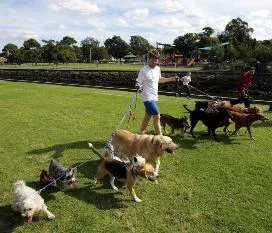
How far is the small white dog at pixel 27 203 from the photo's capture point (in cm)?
606

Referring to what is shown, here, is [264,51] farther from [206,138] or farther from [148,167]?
[148,167]

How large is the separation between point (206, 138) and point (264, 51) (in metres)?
37.1

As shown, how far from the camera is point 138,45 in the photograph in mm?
119125

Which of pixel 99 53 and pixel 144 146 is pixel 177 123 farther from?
pixel 99 53

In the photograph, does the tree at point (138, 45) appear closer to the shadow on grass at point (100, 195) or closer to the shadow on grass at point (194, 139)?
the shadow on grass at point (194, 139)

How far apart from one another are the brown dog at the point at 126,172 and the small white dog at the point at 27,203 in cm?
143

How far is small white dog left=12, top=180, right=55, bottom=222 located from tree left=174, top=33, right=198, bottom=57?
90992 mm

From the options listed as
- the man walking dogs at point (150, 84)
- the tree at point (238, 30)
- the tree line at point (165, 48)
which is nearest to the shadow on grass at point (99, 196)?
the man walking dogs at point (150, 84)

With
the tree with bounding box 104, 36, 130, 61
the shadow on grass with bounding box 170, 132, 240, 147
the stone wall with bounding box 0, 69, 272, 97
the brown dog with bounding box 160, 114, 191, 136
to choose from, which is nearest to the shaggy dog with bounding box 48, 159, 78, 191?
the shadow on grass with bounding box 170, 132, 240, 147

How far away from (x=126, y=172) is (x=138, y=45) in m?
115

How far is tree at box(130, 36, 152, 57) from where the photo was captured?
116m

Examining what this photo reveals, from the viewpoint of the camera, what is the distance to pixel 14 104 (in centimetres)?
2011

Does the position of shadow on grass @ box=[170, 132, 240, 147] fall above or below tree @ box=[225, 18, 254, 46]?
below

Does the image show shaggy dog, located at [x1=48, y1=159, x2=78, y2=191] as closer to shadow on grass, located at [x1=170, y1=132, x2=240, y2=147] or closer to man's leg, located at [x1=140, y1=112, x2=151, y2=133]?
man's leg, located at [x1=140, y1=112, x2=151, y2=133]
